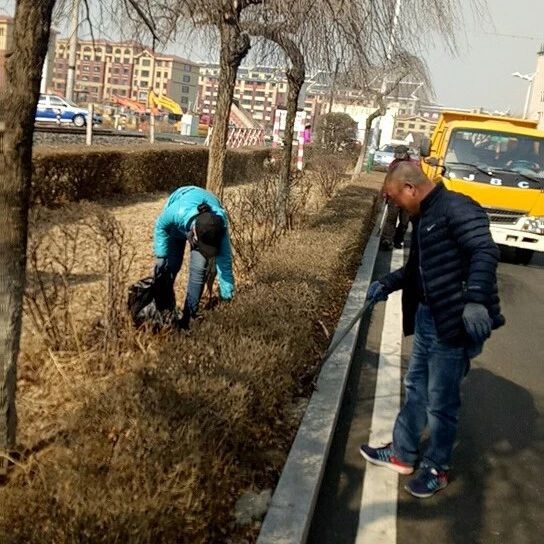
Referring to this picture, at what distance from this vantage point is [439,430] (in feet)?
12.1

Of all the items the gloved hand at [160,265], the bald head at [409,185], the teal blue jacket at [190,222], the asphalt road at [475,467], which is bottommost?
the asphalt road at [475,467]

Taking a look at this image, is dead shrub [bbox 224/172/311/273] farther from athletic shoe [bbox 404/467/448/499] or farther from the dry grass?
athletic shoe [bbox 404/467/448/499]

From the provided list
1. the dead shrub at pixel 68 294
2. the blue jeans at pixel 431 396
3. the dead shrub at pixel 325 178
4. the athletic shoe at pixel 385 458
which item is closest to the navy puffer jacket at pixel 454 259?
the blue jeans at pixel 431 396

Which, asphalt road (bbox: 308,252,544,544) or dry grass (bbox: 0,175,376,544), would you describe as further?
asphalt road (bbox: 308,252,544,544)

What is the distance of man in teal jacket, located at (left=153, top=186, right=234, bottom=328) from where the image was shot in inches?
185

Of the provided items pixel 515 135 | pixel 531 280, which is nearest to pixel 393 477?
pixel 531 280

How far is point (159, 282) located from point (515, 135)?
26.2ft

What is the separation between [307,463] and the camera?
11.6ft

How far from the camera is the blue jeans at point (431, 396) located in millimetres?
3598

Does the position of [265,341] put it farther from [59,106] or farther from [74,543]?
[59,106]

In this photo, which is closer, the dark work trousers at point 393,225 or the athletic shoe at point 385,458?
the athletic shoe at point 385,458

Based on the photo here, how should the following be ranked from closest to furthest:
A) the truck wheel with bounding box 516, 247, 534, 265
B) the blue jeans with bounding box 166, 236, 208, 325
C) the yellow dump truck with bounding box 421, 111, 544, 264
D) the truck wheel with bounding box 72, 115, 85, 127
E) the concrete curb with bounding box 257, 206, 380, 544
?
the concrete curb with bounding box 257, 206, 380, 544 → the blue jeans with bounding box 166, 236, 208, 325 → the yellow dump truck with bounding box 421, 111, 544, 264 → the truck wheel with bounding box 516, 247, 534, 265 → the truck wheel with bounding box 72, 115, 85, 127

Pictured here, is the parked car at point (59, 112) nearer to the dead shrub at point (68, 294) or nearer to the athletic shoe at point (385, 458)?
the dead shrub at point (68, 294)

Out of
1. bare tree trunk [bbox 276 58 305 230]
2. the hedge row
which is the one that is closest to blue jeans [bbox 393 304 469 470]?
bare tree trunk [bbox 276 58 305 230]
